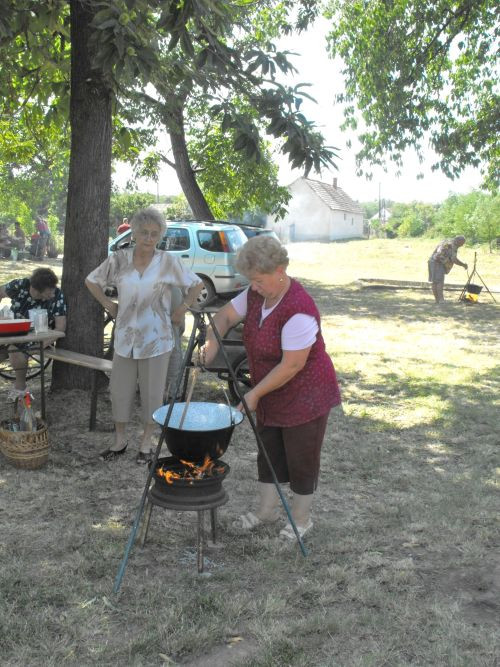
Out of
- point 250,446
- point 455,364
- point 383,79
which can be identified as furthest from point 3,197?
point 250,446

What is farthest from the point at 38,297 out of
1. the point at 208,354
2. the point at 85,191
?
the point at 208,354

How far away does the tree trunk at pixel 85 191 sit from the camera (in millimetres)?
6953

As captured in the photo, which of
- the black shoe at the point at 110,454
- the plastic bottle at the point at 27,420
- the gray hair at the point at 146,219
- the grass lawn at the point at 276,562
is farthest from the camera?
the black shoe at the point at 110,454

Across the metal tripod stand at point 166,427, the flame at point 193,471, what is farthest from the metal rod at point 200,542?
the metal tripod stand at point 166,427

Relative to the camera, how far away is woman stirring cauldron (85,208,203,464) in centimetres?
522

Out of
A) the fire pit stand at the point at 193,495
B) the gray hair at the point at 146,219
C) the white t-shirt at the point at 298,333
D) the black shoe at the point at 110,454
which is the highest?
the gray hair at the point at 146,219

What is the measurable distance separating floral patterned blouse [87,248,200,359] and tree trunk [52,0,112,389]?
1859 millimetres

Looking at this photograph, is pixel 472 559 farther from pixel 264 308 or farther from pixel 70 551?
pixel 70 551

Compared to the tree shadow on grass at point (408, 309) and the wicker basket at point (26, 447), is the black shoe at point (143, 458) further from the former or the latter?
the tree shadow on grass at point (408, 309)

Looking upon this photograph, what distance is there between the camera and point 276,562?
3994mm

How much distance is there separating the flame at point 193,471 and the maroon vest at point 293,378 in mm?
433

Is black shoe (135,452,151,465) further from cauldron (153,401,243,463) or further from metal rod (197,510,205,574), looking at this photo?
metal rod (197,510,205,574)

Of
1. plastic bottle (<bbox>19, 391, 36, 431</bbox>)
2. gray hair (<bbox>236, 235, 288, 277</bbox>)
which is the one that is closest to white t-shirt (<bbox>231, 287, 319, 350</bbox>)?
gray hair (<bbox>236, 235, 288, 277</bbox>)

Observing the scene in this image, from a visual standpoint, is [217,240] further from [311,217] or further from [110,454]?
[311,217]
